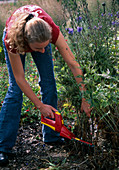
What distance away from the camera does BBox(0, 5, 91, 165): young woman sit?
5.50 ft

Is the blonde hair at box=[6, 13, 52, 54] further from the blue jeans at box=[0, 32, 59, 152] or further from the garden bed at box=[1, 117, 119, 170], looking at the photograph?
the garden bed at box=[1, 117, 119, 170]

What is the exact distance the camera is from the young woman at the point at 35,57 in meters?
1.68

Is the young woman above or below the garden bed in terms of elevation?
above

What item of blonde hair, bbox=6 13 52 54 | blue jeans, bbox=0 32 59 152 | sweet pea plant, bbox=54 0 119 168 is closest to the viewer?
blonde hair, bbox=6 13 52 54

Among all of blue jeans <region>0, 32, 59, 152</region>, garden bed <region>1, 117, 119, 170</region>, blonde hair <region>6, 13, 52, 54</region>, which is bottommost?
garden bed <region>1, 117, 119, 170</region>

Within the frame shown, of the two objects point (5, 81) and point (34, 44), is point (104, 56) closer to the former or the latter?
point (34, 44)

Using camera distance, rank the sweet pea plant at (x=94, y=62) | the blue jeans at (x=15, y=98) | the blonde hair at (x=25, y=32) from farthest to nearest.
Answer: the blue jeans at (x=15, y=98) → the sweet pea plant at (x=94, y=62) → the blonde hair at (x=25, y=32)

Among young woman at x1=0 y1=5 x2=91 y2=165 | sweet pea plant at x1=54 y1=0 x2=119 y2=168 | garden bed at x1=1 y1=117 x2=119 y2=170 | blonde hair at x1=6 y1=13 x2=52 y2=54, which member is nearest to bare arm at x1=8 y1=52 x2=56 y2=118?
young woman at x1=0 y1=5 x2=91 y2=165

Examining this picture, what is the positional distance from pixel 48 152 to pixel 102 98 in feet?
3.71

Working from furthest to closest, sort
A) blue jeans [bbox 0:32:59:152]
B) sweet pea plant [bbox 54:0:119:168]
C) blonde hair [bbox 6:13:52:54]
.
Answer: blue jeans [bbox 0:32:59:152], sweet pea plant [bbox 54:0:119:168], blonde hair [bbox 6:13:52:54]

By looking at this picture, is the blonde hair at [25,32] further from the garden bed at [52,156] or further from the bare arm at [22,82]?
the garden bed at [52,156]

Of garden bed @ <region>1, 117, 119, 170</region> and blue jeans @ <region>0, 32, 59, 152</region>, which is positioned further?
blue jeans @ <region>0, 32, 59, 152</region>

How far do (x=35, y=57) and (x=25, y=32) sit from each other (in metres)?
0.52

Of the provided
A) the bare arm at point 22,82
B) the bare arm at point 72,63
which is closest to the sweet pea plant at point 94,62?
the bare arm at point 72,63
